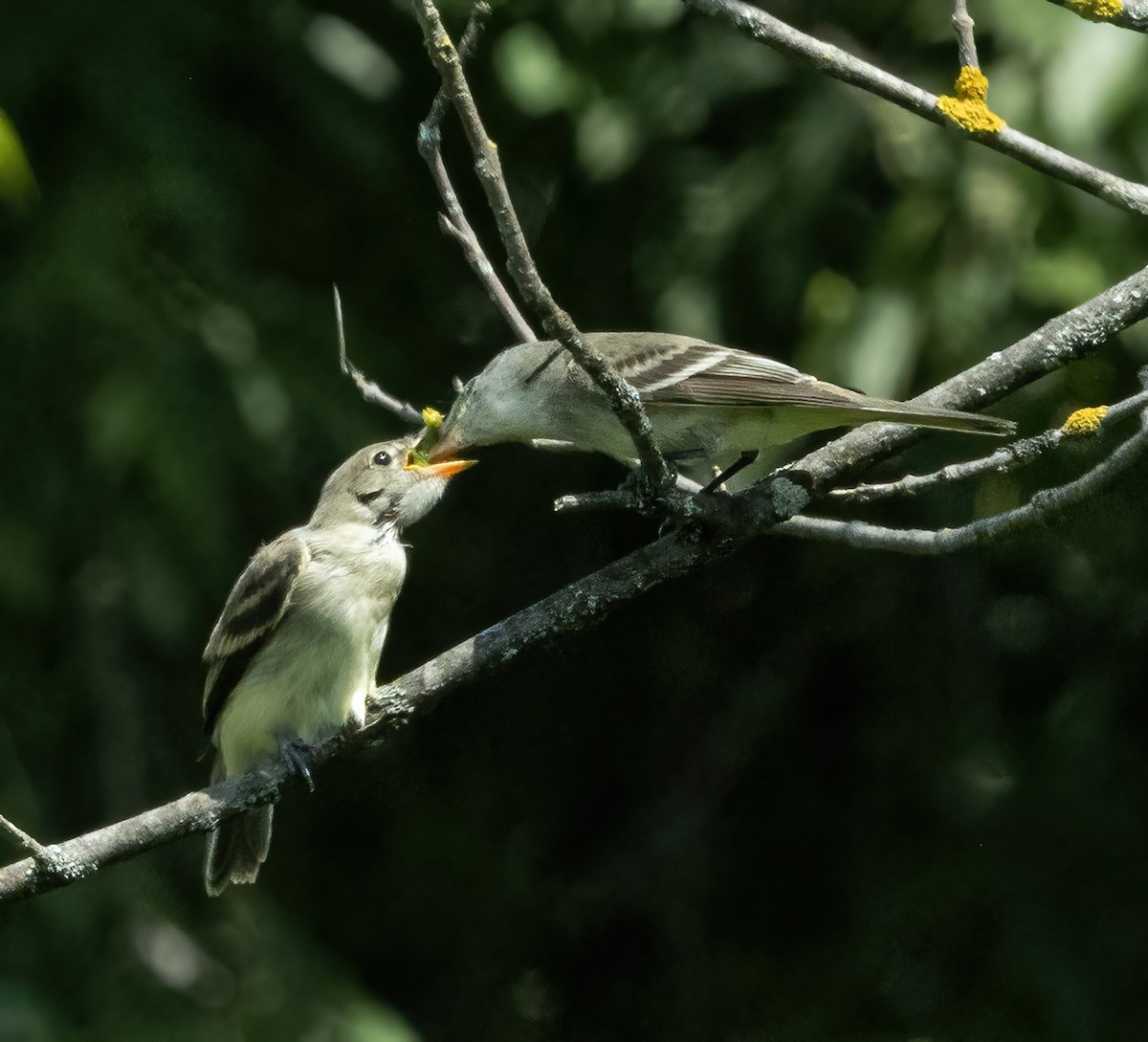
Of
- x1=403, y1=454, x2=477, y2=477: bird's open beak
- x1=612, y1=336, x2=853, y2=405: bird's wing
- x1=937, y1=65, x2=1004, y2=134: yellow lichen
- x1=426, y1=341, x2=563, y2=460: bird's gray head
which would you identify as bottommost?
x1=403, y1=454, x2=477, y2=477: bird's open beak

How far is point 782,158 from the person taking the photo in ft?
16.0

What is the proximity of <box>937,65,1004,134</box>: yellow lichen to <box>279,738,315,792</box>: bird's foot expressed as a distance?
7.90ft

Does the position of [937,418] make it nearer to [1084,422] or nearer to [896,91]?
[1084,422]

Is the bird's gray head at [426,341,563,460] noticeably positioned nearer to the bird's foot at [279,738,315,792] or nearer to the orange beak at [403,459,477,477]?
the orange beak at [403,459,477,477]

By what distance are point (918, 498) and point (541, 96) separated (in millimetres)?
1841

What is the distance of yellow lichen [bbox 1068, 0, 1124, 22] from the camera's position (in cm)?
345

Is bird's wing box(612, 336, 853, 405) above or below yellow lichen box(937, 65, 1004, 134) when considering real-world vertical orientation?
below

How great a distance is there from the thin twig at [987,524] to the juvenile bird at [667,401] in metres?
0.28

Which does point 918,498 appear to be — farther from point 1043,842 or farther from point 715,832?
point 715,832

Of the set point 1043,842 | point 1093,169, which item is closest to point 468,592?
point 1043,842

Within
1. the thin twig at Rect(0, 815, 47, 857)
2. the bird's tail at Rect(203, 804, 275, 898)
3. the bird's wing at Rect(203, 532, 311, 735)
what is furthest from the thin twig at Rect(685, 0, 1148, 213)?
the bird's tail at Rect(203, 804, 275, 898)

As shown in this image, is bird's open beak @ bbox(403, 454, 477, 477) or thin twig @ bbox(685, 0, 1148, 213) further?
bird's open beak @ bbox(403, 454, 477, 477)

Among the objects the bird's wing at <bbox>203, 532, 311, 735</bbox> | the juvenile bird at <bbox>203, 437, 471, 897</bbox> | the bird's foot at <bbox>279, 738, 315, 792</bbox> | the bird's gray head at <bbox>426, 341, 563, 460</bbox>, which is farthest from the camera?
the bird's wing at <bbox>203, 532, 311, 735</bbox>

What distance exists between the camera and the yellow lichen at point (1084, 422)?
12.1 feet
